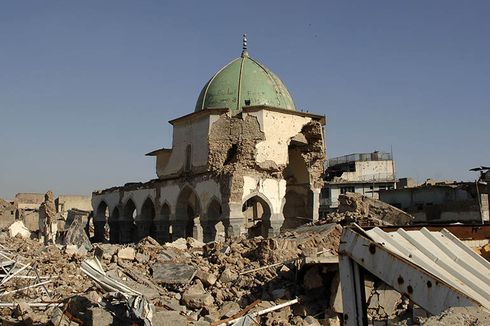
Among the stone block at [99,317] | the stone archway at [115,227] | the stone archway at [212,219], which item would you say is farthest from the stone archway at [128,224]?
the stone block at [99,317]

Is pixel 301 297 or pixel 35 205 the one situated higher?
pixel 35 205

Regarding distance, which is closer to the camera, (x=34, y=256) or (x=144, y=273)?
(x=144, y=273)

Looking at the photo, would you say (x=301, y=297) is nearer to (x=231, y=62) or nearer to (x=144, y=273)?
(x=144, y=273)

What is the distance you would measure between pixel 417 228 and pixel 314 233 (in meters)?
7.58

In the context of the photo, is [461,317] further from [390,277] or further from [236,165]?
[236,165]

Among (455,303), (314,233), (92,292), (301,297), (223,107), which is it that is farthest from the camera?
(223,107)

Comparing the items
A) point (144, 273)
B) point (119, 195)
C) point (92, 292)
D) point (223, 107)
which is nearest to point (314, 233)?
point (144, 273)

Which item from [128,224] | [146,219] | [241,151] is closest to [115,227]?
[128,224]

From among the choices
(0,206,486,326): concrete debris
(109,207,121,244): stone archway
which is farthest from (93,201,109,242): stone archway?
(0,206,486,326): concrete debris

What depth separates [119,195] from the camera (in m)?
31.9

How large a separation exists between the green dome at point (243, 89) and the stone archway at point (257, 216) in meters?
4.92

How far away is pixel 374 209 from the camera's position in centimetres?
1802

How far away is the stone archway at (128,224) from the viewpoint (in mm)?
31125

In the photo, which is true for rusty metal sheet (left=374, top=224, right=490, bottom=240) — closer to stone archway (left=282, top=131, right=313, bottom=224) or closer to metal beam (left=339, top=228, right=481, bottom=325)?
metal beam (left=339, top=228, right=481, bottom=325)
